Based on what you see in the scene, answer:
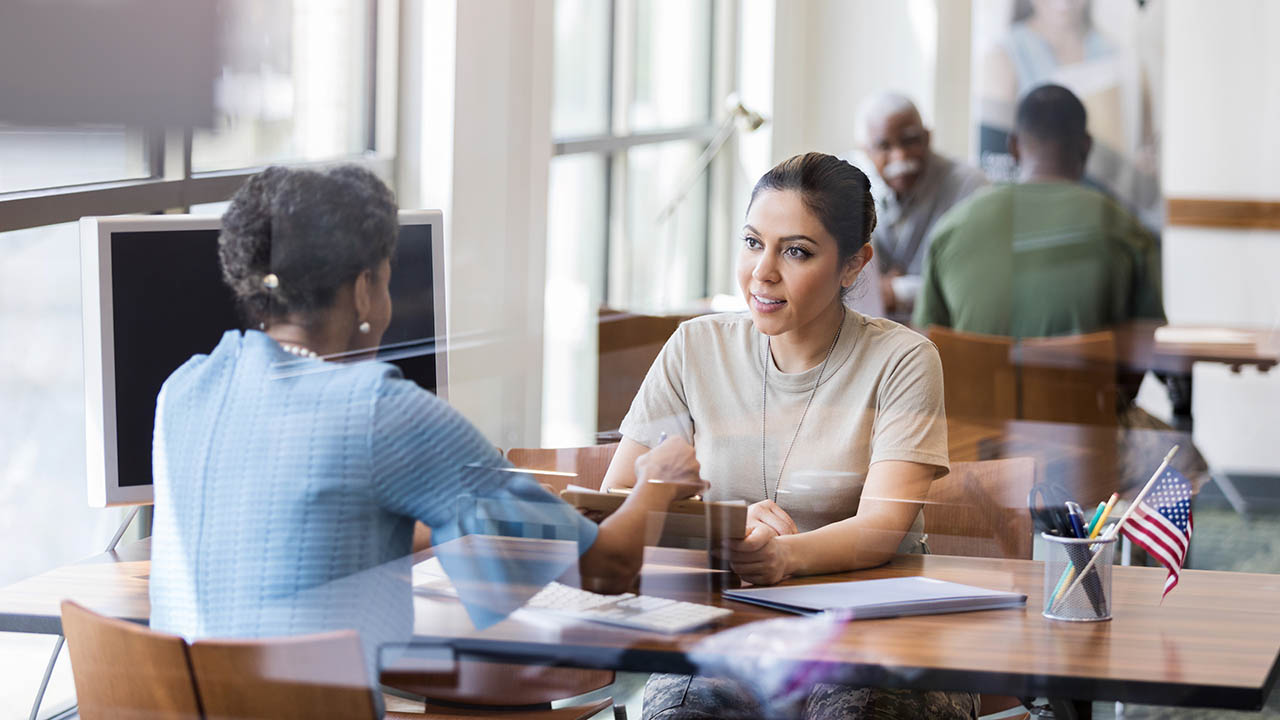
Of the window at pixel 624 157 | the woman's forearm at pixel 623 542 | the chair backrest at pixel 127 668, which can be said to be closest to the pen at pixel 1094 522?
the woman's forearm at pixel 623 542

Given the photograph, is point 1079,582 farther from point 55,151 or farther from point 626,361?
point 55,151

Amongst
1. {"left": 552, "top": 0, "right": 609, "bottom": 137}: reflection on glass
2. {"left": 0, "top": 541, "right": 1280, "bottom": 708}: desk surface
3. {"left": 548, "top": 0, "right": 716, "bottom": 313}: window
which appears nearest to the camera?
{"left": 0, "top": 541, "right": 1280, "bottom": 708}: desk surface

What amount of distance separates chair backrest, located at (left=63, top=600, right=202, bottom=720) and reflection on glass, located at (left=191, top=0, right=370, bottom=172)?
0.45 metres

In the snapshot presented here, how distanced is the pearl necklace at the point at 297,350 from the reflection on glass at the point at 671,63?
726 mm

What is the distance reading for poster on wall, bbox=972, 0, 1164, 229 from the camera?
10.2 ft

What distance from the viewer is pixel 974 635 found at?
47.6 inches

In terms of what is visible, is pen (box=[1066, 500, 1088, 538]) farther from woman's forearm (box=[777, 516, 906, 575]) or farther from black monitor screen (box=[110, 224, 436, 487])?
black monitor screen (box=[110, 224, 436, 487])

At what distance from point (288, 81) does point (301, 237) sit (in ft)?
0.71

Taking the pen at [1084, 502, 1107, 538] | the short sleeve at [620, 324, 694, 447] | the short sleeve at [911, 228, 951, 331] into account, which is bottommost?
the pen at [1084, 502, 1107, 538]

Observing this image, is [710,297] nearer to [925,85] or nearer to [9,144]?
[9,144]

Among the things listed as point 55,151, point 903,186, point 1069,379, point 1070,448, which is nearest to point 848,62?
point 903,186

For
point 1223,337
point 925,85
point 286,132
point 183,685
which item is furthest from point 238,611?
point 1223,337

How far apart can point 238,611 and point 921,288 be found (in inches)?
39.4

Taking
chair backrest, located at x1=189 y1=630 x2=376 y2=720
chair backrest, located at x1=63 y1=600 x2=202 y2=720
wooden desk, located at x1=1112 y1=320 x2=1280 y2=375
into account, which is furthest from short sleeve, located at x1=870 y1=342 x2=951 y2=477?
wooden desk, located at x1=1112 y1=320 x2=1280 y2=375
